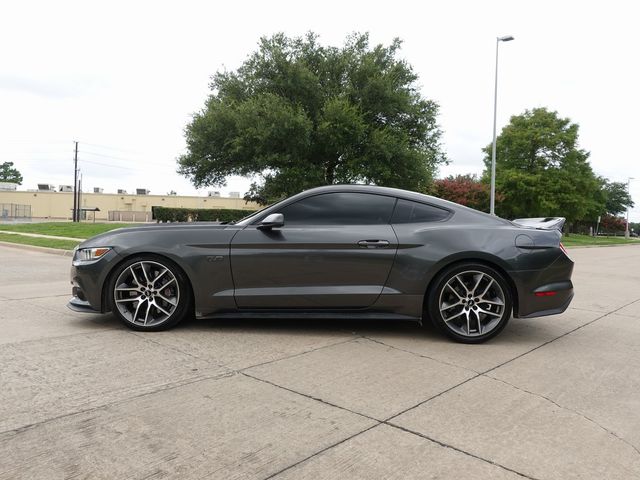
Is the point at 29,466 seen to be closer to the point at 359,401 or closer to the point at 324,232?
the point at 359,401

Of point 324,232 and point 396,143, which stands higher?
point 396,143

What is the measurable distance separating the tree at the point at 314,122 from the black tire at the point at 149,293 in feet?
62.4

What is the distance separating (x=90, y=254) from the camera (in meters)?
4.92

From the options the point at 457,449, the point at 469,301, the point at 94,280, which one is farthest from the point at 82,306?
the point at 457,449

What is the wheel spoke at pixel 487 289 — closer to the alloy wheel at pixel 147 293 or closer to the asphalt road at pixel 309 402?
the asphalt road at pixel 309 402

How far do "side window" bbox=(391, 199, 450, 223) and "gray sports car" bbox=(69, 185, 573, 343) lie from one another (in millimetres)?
23

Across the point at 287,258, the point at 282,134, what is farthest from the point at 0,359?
the point at 282,134

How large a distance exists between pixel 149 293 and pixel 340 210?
2.00 m

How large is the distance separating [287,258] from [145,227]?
1501mm

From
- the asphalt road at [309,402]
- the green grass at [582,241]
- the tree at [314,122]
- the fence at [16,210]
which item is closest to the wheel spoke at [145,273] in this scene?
the asphalt road at [309,402]

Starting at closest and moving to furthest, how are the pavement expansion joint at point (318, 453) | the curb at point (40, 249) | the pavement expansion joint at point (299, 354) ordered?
the pavement expansion joint at point (318, 453)
the pavement expansion joint at point (299, 354)
the curb at point (40, 249)

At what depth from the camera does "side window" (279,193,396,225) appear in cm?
490

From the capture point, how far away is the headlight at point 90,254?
4883 millimetres

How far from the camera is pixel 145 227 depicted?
16.6 feet
